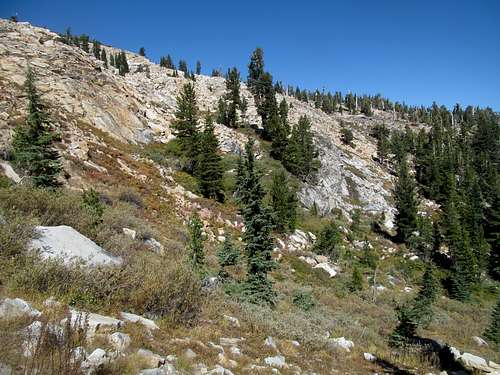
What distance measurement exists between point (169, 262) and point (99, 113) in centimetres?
3119

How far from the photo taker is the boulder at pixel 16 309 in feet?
15.2

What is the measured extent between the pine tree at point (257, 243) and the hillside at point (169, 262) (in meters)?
0.74

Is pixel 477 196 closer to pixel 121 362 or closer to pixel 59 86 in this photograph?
pixel 59 86

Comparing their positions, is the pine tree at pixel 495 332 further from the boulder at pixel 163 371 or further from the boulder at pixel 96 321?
the boulder at pixel 96 321

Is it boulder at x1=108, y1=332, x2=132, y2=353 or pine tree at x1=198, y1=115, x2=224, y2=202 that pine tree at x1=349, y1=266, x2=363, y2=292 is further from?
boulder at x1=108, y1=332, x2=132, y2=353

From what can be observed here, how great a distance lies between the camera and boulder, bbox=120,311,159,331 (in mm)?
5957

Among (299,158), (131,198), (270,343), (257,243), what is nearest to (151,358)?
(270,343)

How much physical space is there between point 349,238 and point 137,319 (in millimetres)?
39621

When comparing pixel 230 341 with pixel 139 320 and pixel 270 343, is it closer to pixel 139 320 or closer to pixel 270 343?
pixel 270 343

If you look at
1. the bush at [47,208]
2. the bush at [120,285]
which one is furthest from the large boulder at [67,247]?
the bush at [47,208]

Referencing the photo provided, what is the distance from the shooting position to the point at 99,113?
116 feet

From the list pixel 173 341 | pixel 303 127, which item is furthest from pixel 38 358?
pixel 303 127

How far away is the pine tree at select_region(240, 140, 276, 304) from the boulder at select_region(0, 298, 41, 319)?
27.6ft

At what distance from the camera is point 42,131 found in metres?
18.4
